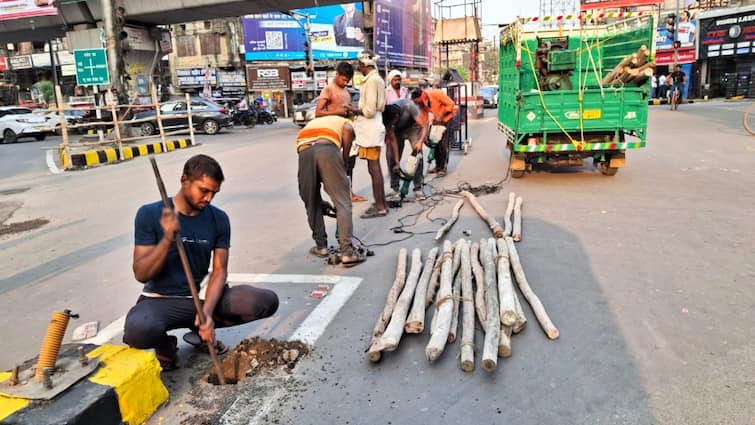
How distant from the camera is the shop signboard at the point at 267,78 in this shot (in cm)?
3831

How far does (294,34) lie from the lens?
128 ft

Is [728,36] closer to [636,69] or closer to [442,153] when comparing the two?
[636,69]

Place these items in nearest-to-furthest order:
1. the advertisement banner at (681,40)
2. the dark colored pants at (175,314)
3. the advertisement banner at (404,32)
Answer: the dark colored pants at (175,314), the advertisement banner at (681,40), the advertisement banner at (404,32)

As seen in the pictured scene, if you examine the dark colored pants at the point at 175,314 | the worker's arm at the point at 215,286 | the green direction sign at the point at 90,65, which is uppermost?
the green direction sign at the point at 90,65

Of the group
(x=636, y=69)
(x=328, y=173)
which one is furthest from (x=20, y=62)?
(x=328, y=173)

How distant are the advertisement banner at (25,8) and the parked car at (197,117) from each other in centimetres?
453

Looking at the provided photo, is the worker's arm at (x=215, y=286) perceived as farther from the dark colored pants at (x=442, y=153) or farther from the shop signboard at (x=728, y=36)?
the shop signboard at (x=728, y=36)

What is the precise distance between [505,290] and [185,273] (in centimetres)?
206

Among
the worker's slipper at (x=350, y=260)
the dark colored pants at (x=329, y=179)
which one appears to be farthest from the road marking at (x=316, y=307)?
the dark colored pants at (x=329, y=179)

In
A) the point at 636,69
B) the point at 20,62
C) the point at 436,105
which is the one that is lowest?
the point at 436,105

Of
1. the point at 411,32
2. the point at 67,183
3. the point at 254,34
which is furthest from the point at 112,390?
the point at 411,32

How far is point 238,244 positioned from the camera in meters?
6.09

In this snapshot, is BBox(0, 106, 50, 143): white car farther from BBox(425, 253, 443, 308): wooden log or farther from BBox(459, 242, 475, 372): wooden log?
BBox(459, 242, 475, 372): wooden log

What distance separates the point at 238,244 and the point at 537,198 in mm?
4054
